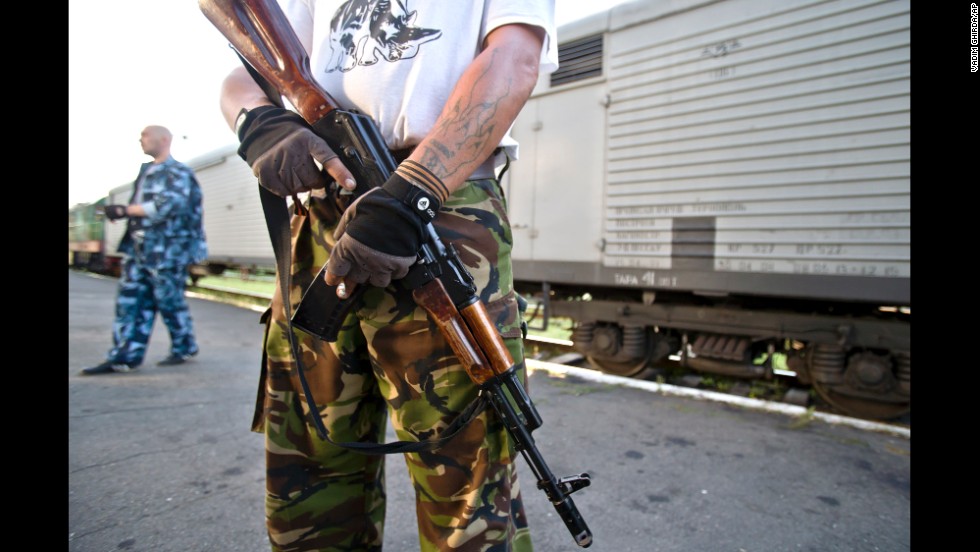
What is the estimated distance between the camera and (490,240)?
1174mm

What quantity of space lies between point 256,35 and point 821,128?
154 inches

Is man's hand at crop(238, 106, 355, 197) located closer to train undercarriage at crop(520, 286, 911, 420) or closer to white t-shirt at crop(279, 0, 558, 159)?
white t-shirt at crop(279, 0, 558, 159)

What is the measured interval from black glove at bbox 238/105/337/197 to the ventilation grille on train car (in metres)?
4.32

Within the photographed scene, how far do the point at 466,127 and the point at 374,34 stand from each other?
35cm

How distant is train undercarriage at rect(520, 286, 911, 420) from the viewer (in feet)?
12.4

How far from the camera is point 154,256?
14.5 feet

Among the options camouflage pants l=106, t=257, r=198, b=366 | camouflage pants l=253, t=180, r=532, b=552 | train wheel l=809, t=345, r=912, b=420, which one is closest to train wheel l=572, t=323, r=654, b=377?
train wheel l=809, t=345, r=912, b=420

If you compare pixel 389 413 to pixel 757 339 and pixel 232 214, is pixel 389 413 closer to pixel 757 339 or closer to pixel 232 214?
pixel 757 339

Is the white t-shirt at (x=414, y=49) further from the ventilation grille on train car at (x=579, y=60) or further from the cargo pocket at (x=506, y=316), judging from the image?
the ventilation grille on train car at (x=579, y=60)

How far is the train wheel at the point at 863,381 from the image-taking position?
376 centimetres

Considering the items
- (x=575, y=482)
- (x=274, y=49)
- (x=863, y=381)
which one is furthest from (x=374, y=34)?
(x=863, y=381)

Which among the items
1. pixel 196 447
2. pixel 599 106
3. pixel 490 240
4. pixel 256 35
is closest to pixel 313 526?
pixel 490 240

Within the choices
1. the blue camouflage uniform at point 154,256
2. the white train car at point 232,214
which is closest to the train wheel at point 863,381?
the blue camouflage uniform at point 154,256
